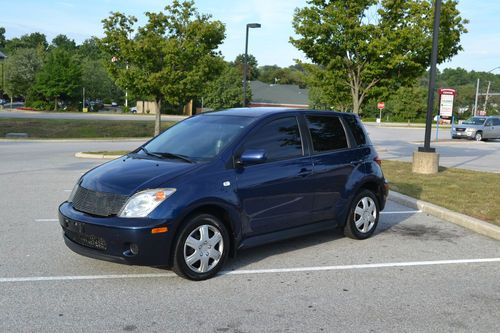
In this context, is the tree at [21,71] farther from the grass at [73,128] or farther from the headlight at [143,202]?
the headlight at [143,202]

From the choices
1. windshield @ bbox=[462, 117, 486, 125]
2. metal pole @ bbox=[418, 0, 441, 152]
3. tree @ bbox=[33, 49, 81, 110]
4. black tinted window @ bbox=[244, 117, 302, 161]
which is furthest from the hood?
tree @ bbox=[33, 49, 81, 110]

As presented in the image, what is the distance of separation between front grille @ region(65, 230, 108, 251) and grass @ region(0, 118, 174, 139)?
28681mm

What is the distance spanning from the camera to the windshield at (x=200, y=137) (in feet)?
18.6

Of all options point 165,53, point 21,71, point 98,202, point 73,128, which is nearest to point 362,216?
point 98,202

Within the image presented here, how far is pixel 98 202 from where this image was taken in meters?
5.03

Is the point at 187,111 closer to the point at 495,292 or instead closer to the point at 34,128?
the point at 34,128

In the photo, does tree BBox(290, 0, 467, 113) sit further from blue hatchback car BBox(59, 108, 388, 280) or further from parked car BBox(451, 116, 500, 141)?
parked car BBox(451, 116, 500, 141)

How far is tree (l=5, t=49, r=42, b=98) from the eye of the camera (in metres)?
75.7

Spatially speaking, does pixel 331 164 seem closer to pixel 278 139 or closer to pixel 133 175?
pixel 278 139

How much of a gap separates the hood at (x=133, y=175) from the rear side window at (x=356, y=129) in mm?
2745

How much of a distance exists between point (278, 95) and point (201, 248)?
8334 centimetres

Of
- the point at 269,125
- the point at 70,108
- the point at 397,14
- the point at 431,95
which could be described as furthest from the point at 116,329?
the point at 70,108

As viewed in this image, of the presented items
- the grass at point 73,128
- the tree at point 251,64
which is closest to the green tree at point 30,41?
the tree at point 251,64

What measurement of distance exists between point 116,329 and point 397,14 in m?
16.5
